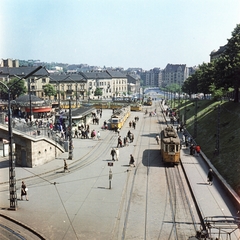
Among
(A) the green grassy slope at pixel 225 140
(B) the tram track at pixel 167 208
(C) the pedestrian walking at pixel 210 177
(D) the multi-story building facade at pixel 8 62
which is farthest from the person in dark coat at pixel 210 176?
(D) the multi-story building facade at pixel 8 62

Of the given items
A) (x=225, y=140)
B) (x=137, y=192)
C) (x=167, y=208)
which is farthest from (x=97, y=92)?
(x=167, y=208)

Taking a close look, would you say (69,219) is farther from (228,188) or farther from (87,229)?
(228,188)

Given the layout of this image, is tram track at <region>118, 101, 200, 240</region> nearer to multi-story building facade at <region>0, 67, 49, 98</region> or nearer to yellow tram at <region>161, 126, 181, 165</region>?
yellow tram at <region>161, 126, 181, 165</region>

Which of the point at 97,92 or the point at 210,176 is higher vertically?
the point at 97,92

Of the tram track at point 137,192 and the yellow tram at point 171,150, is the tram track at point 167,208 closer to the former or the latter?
the tram track at point 137,192

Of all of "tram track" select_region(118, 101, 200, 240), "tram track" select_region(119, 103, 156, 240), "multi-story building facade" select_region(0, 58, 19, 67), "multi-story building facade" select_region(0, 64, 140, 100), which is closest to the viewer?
"tram track" select_region(118, 101, 200, 240)

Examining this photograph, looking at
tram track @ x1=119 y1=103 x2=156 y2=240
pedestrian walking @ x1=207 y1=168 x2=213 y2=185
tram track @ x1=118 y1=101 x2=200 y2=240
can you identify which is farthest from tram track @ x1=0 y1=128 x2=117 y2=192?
pedestrian walking @ x1=207 y1=168 x2=213 y2=185

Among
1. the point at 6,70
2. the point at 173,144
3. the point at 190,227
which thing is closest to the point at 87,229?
the point at 190,227

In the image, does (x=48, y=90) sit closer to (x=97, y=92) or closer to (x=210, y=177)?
(x=97, y=92)

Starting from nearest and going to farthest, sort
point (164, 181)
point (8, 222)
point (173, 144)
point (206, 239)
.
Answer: point (206, 239) < point (8, 222) < point (164, 181) < point (173, 144)

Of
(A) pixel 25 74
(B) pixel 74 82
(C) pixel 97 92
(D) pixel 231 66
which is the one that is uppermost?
(D) pixel 231 66

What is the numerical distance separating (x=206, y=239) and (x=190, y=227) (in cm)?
318

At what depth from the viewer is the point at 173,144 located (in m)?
31.5

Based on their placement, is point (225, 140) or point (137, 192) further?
point (225, 140)
